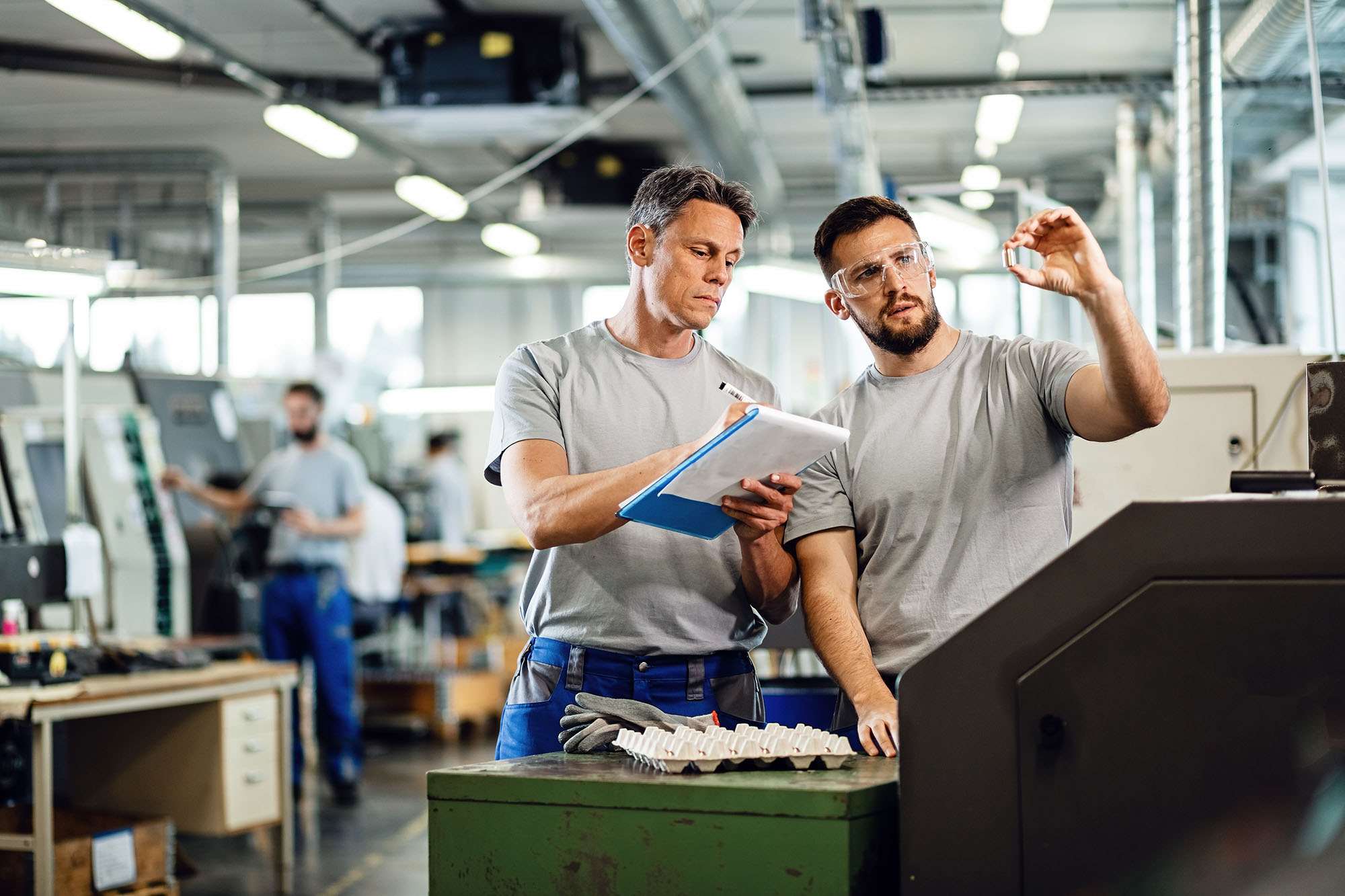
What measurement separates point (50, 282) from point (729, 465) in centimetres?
283

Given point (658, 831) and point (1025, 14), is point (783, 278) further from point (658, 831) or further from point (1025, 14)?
point (658, 831)

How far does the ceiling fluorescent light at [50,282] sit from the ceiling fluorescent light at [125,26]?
6.40ft

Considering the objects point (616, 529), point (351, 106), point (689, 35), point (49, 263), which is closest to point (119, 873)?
point (49, 263)

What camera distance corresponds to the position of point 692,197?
1971 millimetres

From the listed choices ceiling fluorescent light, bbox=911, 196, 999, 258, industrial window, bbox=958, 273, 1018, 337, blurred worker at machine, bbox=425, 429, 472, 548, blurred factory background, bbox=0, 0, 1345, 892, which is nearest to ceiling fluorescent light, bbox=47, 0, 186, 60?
blurred factory background, bbox=0, 0, 1345, 892

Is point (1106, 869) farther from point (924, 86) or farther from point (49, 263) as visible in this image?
point (924, 86)

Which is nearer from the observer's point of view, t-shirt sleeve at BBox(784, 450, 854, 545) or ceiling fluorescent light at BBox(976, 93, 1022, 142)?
t-shirt sleeve at BBox(784, 450, 854, 545)

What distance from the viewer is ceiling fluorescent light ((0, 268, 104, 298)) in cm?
355

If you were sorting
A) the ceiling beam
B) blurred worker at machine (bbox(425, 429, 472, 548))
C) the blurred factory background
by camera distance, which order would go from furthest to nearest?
blurred worker at machine (bbox(425, 429, 472, 548)), the ceiling beam, the blurred factory background

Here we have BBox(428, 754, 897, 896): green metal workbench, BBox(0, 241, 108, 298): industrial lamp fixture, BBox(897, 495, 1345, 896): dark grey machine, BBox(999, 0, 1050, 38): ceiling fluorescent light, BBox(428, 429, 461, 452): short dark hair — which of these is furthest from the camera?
BBox(428, 429, 461, 452): short dark hair

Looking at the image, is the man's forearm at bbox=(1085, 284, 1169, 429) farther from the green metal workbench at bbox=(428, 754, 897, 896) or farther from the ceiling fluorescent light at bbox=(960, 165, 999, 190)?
the ceiling fluorescent light at bbox=(960, 165, 999, 190)

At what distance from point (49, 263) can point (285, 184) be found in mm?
7584

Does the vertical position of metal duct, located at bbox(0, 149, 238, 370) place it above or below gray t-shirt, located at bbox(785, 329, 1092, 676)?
above

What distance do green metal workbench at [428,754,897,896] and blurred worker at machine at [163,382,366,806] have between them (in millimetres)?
4280
